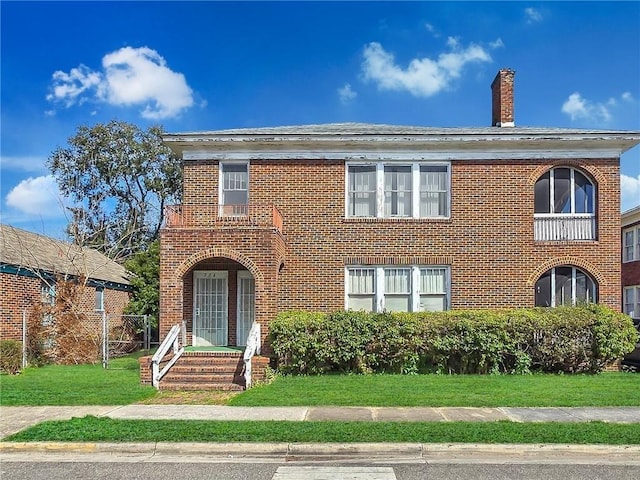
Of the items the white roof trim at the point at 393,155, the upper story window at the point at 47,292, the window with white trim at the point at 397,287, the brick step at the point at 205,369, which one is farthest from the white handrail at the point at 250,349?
the upper story window at the point at 47,292

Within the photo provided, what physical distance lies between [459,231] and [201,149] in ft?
25.4

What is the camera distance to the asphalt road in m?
6.45

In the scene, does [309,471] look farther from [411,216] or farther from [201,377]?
[411,216]

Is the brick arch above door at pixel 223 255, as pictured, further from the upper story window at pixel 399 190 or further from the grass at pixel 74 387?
the upper story window at pixel 399 190

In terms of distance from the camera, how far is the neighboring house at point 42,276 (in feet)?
56.8

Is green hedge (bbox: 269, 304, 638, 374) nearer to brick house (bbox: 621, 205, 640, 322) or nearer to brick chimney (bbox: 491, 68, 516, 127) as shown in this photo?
brick chimney (bbox: 491, 68, 516, 127)

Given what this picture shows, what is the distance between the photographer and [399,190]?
16.5m

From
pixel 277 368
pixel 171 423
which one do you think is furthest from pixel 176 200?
pixel 171 423

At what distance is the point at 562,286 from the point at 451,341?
483cm

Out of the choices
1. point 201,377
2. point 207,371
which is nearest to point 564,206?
point 207,371

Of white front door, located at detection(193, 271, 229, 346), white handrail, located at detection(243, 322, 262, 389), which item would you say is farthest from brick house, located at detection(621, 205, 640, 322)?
white handrail, located at detection(243, 322, 262, 389)

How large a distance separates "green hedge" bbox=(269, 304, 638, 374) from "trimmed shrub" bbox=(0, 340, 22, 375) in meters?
7.31

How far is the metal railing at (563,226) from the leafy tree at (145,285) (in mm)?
16904

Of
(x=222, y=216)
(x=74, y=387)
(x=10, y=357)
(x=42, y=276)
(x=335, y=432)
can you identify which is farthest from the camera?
(x=42, y=276)
